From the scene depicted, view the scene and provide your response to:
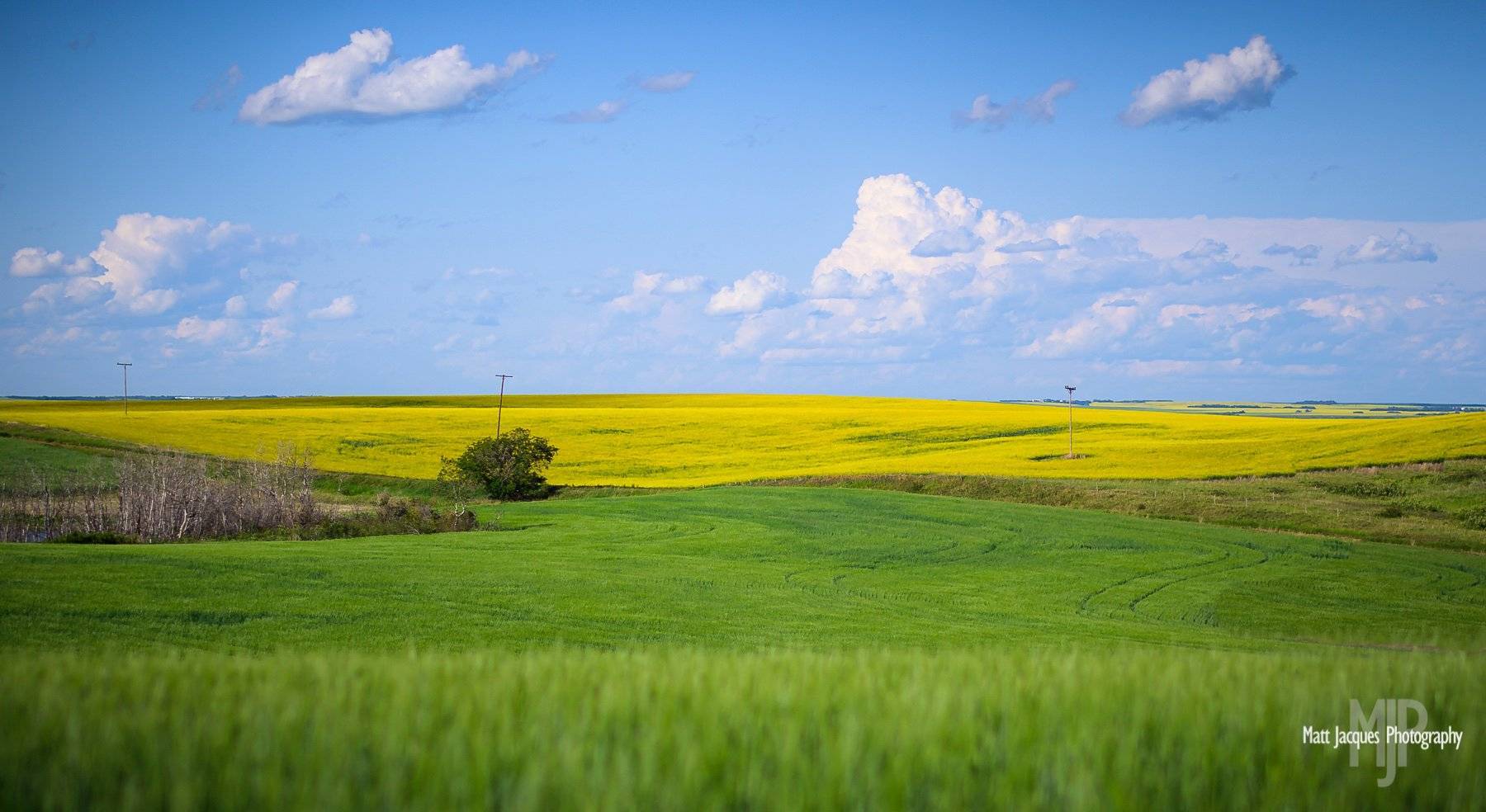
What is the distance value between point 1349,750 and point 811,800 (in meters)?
1.86

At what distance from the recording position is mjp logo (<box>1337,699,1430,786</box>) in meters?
3.10

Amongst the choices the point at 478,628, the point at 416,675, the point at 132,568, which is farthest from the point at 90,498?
the point at 416,675

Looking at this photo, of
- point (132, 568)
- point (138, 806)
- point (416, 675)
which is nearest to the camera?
point (138, 806)

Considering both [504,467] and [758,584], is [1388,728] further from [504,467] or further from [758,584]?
[504,467]

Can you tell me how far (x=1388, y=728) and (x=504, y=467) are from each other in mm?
47249

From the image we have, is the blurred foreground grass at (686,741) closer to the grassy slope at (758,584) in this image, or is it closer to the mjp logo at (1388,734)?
the mjp logo at (1388,734)

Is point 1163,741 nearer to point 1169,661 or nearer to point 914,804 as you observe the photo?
point 914,804

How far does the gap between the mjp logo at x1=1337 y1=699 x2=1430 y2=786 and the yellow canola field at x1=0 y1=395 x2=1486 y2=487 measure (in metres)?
49.0

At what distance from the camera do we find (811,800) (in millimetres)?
2574

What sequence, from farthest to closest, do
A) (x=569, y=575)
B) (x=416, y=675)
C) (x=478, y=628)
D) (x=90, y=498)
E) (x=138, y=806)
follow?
(x=90, y=498), (x=569, y=575), (x=478, y=628), (x=416, y=675), (x=138, y=806)

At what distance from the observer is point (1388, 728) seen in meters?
3.45

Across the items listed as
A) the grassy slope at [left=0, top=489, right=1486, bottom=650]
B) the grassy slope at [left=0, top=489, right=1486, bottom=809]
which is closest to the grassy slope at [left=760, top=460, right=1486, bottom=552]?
the grassy slope at [left=0, top=489, right=1486, bottom=650]

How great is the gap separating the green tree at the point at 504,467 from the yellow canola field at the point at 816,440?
4.62 m

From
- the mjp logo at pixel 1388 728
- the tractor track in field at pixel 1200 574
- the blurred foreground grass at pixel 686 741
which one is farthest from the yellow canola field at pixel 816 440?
the blurred foreground grass at pixel 686 741
